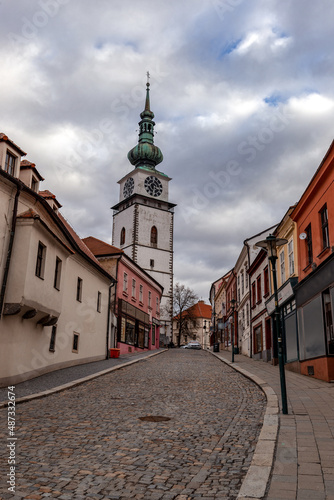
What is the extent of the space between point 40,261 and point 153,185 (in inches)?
2647

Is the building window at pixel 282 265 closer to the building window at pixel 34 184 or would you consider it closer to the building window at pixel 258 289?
the building window at pixel 258 289

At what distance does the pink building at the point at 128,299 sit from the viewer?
115 ft

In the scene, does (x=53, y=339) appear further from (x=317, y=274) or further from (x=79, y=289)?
(x=317, y=274)

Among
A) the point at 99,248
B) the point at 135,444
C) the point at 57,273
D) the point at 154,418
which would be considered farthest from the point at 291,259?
the point at 99,248

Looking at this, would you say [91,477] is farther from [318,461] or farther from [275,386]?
[275,386]

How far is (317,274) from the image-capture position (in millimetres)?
16562

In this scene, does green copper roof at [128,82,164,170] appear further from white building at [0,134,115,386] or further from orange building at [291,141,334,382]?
orange building at [291,141,334,382]

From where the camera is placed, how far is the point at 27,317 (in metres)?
16.1

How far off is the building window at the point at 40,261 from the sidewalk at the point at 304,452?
966cm

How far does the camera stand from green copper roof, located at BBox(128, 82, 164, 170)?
86.6 metres

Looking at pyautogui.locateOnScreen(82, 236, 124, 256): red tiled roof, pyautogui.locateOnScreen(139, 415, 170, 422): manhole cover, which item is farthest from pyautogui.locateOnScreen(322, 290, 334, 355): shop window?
pyautogui.locateOnScreen(82, 236, 124, 256): red tiled roof

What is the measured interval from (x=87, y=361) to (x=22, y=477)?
20182 millimetres

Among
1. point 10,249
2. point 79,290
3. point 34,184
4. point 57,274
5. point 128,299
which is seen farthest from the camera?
point 128,299

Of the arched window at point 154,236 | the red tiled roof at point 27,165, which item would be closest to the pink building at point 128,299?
the red tiled roof at point 27,165
